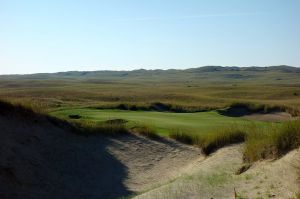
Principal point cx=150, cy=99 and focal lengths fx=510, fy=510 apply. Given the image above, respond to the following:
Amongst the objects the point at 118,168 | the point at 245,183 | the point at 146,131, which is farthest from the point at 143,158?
the point at 245,183

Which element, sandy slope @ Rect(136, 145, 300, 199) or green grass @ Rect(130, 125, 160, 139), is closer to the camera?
sandy slope @ Rect(136, 145, 300, 199)

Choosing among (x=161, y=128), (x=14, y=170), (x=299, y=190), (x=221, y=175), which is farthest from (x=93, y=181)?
(x=161, y=128)

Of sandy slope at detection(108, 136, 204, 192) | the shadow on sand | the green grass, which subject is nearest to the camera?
the shadow on sand

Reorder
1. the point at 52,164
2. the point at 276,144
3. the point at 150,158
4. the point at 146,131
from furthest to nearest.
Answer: the point at 146,131 < the point at 150,158 < the point at 52,164 < the point at 276,144

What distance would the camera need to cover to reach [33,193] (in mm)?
14141

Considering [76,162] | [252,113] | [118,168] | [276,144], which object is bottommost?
[252,113]

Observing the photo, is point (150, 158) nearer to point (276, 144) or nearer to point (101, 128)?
point (101, 128)

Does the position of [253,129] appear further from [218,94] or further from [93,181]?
[218,94]

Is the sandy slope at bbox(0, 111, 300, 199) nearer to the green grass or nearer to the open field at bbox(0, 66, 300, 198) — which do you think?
the open field at bbox(0, 66, 300, 198)

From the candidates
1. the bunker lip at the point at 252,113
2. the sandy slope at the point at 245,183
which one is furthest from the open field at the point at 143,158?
the bunker lip at the point at 252,113

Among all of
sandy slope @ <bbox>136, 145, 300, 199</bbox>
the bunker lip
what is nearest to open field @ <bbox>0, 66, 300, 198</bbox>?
sandy slope @ <bbox>136, 145, 300, 199</bbox>

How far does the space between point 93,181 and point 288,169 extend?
7425 mm

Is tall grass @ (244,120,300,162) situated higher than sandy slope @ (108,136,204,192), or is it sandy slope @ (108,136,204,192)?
tall grass @ (244,120,300,162)

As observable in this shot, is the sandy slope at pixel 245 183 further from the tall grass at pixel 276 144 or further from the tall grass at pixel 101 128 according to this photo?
the tall grass at pixel 101 128
